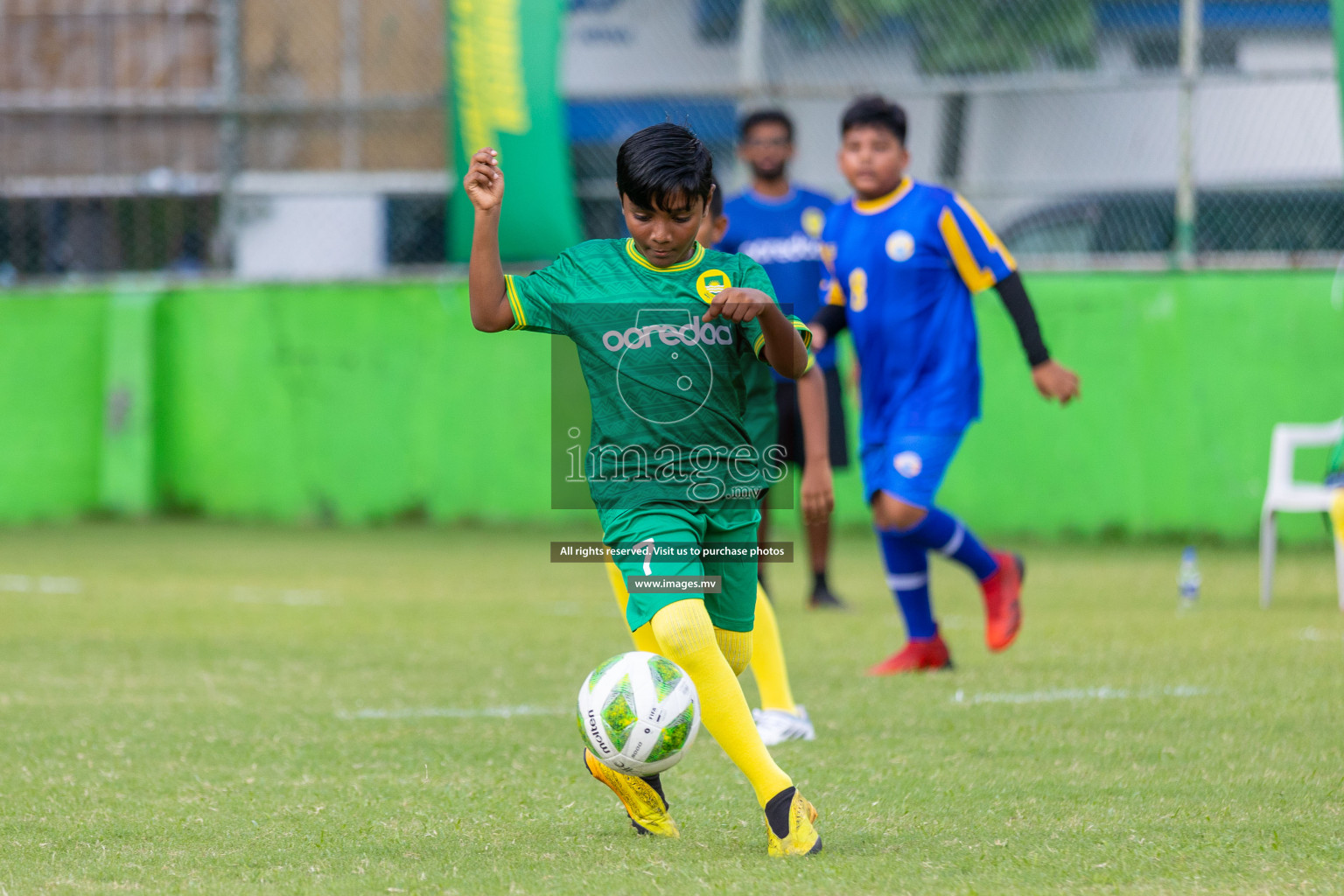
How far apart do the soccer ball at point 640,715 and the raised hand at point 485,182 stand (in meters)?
1.00

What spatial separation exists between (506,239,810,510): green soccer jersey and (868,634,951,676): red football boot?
2574 millimetres

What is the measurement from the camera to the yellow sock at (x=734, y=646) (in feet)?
12.6

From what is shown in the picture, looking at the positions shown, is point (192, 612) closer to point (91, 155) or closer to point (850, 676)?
point (850, 676)

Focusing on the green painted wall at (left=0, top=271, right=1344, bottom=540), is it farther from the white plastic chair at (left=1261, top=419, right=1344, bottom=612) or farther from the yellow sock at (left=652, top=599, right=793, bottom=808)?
the yellow sock at (left=652, top=599, right=793, bottom=808)

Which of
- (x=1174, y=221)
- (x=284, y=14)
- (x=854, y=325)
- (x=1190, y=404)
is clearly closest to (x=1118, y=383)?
(x=1190, y=404)

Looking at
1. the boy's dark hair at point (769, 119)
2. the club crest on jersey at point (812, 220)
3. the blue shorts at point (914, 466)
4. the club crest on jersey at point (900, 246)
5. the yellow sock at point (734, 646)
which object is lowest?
the yellow sock at point (734, 646)

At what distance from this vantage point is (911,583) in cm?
622

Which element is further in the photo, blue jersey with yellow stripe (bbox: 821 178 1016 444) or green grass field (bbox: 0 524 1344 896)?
blue jersey with yellow stripe (bbox: 821 178 1016 444)

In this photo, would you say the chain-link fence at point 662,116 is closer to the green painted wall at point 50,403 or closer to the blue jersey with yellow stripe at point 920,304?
the green painted wall at point 50,403

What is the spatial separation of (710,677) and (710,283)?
0.85 meters

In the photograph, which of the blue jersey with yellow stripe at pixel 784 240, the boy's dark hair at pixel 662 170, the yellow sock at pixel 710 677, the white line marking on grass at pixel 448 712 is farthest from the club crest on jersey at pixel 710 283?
the blue jersey with yellow stripe at pixel 784 240

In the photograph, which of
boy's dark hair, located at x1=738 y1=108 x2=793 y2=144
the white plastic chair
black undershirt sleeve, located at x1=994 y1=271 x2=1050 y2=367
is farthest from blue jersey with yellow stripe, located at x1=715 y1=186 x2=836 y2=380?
the white plastic chair

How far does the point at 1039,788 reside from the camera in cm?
416

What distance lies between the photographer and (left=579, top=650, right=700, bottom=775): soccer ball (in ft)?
11.3
